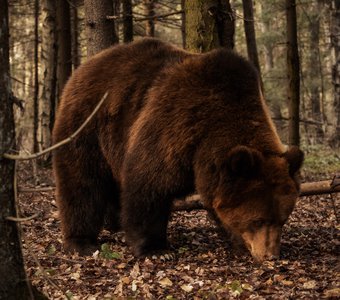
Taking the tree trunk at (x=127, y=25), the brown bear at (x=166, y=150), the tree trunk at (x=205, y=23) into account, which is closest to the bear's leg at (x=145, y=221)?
the brown bear at (x=166, y=150)

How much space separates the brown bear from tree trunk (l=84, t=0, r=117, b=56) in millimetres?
2198

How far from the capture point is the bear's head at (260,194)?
Result: 18.6 feet

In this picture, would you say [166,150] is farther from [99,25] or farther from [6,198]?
[99,25]

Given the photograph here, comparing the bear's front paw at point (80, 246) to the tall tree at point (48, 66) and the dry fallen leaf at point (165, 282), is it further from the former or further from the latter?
the tall tree at point (48, 66)

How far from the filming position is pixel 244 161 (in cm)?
550

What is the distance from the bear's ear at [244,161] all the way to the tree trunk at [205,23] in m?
3.17

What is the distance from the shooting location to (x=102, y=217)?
7.13 m

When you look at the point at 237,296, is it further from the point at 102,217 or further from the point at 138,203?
the point at 102,217

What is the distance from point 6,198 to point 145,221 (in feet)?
9.44

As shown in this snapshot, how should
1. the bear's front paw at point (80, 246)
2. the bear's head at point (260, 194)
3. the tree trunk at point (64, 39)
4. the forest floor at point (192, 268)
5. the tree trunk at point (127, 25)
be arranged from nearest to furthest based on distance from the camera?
the forest floor at point (192, 268), the bear's head at point (260, 194), the bear's front paw at point (80, 246), the tree trunk at point (127, 25), the tree trunk at point (64, 39)

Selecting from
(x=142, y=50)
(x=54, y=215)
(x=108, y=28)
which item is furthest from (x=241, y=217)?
(x=108, y=28)

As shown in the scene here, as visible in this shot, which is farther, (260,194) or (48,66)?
(48,66)

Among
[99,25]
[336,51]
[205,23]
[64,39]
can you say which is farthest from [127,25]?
[336,51]

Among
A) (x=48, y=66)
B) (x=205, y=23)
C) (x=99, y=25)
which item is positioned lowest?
(x=205, y=23)
